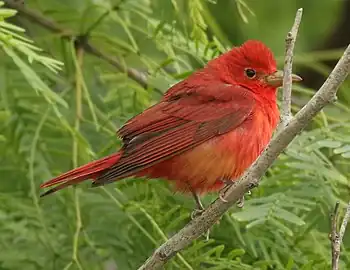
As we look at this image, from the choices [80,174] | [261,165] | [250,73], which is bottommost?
[261,165]

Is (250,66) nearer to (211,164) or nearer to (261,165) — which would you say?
(211,164)

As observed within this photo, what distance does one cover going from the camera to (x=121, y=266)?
4.41 meters

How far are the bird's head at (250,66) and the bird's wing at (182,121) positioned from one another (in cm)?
7

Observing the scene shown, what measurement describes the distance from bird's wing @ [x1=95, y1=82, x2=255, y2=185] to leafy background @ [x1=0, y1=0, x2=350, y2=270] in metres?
0.21

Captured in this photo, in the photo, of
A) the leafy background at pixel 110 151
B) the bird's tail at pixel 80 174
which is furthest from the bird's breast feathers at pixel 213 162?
the bird's tail at pixel 80 174

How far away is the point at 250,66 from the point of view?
14.7 feet

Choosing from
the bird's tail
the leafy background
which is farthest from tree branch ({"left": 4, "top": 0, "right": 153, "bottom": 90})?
the bird's tail

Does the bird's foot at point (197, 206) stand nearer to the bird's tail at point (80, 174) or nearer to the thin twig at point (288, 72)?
the bird's tail at point (80, 174)

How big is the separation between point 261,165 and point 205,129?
80cm

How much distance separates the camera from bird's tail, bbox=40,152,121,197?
3.84 metres

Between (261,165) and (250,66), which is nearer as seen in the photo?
(261,165)

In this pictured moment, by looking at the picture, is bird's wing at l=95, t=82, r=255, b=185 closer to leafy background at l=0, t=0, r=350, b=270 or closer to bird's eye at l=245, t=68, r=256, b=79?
bird's eye at l=245, t=68, r=256, b=79

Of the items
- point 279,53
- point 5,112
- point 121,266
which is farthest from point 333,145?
point 279,53

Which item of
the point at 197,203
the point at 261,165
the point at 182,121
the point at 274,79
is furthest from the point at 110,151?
the point at 261,165
